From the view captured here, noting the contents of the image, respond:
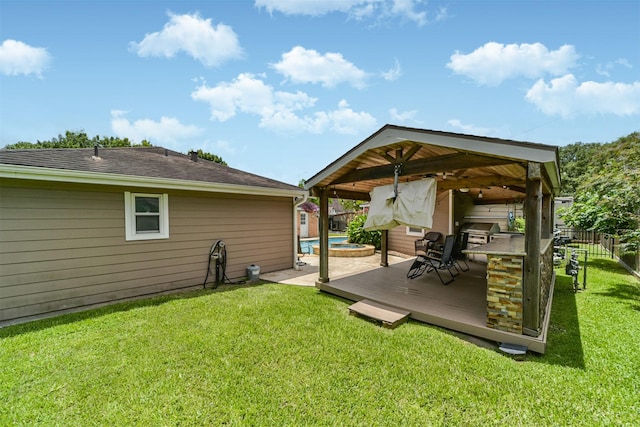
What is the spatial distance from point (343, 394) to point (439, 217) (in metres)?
8.41

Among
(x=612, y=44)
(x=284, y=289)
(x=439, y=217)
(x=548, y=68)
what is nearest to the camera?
(x=284, y=289)

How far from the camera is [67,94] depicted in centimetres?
1216

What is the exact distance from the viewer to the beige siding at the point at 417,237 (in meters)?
9.65

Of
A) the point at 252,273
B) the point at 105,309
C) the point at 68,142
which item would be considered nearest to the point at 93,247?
the point at 105,309

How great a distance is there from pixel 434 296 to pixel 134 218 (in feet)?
20.1

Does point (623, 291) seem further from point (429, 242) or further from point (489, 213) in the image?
point (489, 213)

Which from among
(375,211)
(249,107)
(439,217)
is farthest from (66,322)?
(249,107)

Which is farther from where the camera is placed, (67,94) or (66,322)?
(67,94)

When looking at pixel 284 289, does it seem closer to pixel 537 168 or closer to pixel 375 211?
pixel 375 211

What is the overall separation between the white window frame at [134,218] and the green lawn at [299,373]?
1.65 meters

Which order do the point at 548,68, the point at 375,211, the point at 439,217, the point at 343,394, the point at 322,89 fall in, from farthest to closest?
the point at 548,68
the point at 322,89
the point at 439,217
the point at 375,211
the point at 343,394

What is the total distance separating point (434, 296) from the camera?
5211 millimetres

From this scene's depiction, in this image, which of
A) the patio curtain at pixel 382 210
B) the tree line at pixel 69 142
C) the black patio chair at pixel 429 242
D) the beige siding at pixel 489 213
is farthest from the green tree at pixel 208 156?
the patio curtain at pixel 382 210

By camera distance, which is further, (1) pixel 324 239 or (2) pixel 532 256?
(1) pixel 324 239
